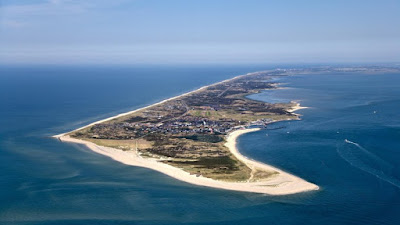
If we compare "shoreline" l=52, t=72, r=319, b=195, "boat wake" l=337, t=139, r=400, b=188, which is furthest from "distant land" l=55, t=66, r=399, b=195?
"boat wake" l=337, t=139, r=400, b=188

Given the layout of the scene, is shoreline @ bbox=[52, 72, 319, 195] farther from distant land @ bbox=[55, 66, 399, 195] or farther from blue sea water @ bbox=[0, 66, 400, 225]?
blue sea water @ bbox=[0, 66, 400, 225]

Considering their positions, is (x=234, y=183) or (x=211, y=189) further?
(x=234, y=183)

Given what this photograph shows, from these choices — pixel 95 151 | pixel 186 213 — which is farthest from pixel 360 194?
pixel 95 151

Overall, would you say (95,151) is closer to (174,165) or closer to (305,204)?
(174,165)

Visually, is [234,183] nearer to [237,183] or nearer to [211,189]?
[237,183]

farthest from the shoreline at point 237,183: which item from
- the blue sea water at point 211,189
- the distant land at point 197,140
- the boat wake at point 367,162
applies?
the boat wake at point 367,162

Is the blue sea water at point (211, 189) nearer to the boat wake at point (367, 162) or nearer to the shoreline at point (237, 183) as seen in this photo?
the boat wake at point (367, 162)

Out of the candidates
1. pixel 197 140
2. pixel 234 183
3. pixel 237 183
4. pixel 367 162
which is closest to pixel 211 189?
pixel 234 183
